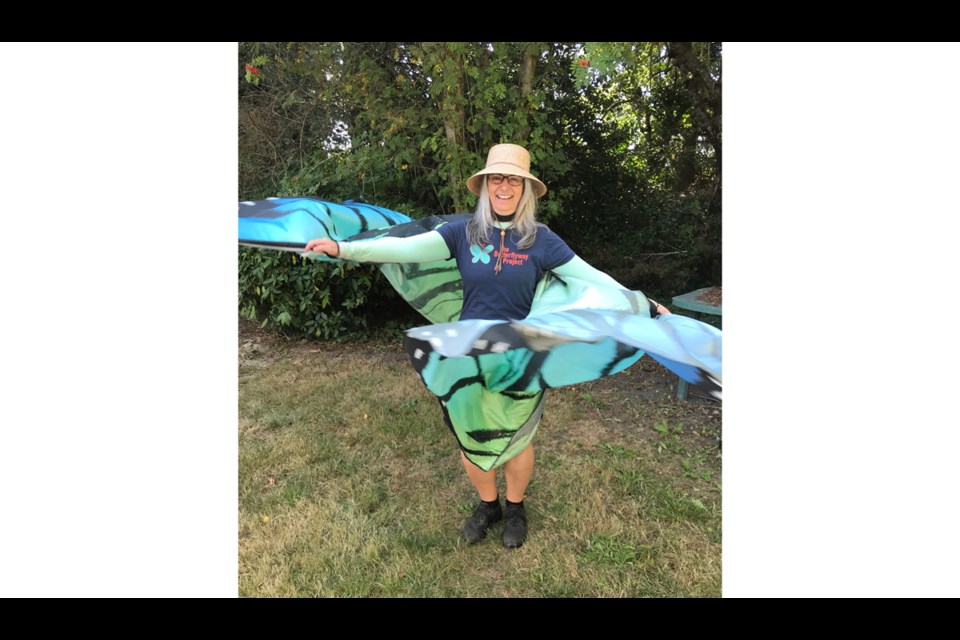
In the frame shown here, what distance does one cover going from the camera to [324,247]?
1.86m

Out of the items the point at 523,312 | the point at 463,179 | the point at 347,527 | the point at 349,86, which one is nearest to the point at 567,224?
the point at 463,179

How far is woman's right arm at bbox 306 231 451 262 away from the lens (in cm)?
187

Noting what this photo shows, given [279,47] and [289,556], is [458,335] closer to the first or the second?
[289,556]

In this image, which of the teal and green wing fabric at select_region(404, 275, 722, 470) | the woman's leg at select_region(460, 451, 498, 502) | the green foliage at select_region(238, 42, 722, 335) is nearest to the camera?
the teal and green wing fabric at select_region(404, 275, 722, 470)

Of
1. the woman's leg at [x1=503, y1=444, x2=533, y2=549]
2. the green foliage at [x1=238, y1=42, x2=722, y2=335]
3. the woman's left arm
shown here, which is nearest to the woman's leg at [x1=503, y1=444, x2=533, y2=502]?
the woman's leg at [x1=503, y1=444, x2=533, y2=549]

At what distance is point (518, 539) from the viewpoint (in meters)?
2.43

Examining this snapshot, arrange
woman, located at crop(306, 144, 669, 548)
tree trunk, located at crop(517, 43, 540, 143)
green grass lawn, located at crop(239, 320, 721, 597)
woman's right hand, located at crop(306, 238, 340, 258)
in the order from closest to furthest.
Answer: woman's right hand, located at crop(306, 238, 340, 258) < woman, located at crop(306, 144, 669, 548) < green grass lawn, located at crop(239, 320, 721, 597) < tree trunk, located at crop(517, 43, 540, 143)

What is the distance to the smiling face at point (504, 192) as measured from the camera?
6.65 ft

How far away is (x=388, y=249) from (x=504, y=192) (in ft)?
1.68

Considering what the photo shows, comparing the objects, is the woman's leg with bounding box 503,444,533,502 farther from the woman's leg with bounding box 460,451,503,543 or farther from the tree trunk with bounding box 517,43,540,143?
the tree trunk with bounding box 517,43,540,143

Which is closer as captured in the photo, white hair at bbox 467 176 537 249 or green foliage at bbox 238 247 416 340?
white hair at bbox 467 176 537 249

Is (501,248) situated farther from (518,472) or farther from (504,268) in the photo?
(518,472)

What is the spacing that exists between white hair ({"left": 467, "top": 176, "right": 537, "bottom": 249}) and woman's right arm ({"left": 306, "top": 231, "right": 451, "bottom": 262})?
0.14 metres

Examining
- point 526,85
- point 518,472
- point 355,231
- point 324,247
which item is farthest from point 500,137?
point 518,472
